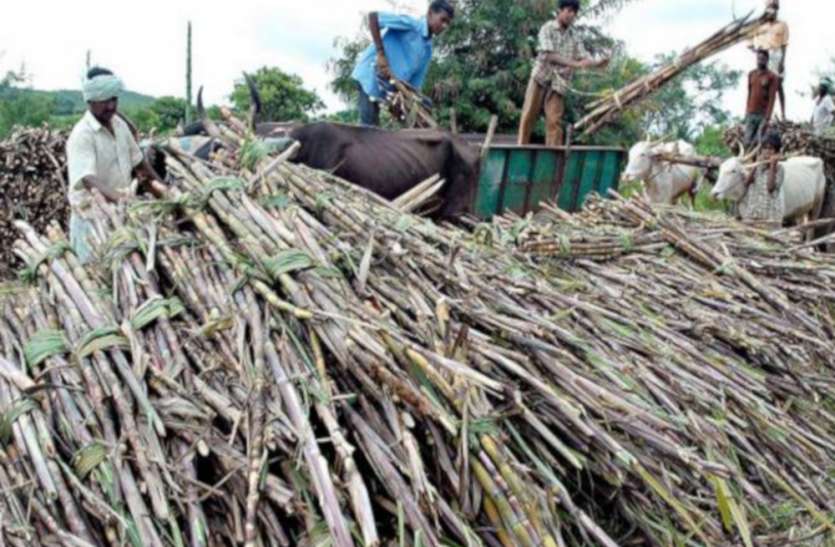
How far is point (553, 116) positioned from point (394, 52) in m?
1.91

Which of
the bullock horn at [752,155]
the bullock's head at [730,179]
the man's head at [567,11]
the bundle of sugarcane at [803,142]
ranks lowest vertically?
the bullock's head at [730,179]

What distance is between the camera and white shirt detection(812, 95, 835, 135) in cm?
1274

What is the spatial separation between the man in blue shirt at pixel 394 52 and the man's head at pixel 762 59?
3906mm

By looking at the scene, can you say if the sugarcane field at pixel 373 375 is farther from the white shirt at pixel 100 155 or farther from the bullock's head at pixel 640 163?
the bullock's head at pixel 640 163

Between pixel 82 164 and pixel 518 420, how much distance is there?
289 cm

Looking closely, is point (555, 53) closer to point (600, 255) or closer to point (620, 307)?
point (600, 255)

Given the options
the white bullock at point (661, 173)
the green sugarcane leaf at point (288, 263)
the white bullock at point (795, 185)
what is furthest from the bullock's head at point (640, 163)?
the green sugarcane leaf at point (288, 263)

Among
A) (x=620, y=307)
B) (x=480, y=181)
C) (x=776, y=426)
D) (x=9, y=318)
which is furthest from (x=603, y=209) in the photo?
(x=9, y=318)

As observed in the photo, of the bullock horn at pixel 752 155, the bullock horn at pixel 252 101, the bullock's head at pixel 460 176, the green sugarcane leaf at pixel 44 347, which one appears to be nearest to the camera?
the green sugarcane leaf at pixel 44 347

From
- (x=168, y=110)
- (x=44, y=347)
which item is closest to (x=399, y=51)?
(x=44, y=347)

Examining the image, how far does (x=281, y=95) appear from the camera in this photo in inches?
803

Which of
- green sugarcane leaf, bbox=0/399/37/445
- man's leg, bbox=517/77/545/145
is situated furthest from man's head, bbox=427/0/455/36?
green sugarcane leaf, bbox=0/399/37/445

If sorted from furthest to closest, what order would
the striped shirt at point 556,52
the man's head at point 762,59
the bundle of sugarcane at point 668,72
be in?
the man's head at point 762,59 → the striped shirt at point 556,52 → the bundle of sugarcane at point 668,72

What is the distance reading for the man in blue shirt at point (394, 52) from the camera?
7141 millimetres
